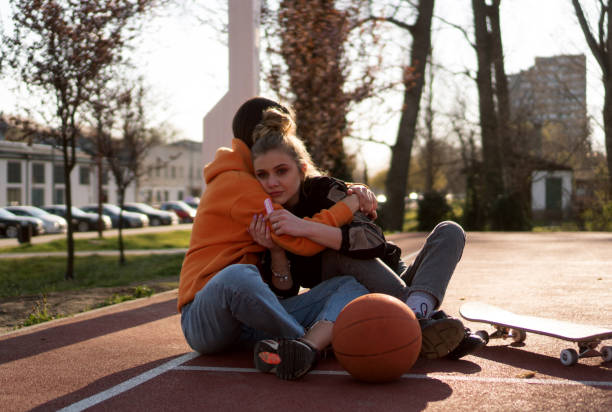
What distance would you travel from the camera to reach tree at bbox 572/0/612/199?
93.3ft

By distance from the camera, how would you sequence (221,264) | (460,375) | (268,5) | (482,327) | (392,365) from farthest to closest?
(268,5) < (482,327) < (221,264) < (460,375) < (392,365)

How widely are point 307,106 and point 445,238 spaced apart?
10.0 metres

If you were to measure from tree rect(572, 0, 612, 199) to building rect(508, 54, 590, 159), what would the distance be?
1406 millimetres

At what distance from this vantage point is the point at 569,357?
4.10 meters

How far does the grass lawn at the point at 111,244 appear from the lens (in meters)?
23.7

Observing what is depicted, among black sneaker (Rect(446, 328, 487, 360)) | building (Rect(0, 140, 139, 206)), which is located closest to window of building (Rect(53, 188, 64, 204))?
building (Rect(0, 140, 139, 206))

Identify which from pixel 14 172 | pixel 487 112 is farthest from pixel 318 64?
pixel 14 172

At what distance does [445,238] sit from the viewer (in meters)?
4.63

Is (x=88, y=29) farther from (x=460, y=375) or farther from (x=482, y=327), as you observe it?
(x=460, y=375)

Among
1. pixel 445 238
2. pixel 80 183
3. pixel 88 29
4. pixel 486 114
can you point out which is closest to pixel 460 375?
pixel 445 238

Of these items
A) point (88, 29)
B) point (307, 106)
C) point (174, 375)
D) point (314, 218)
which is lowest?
point (174, 375)

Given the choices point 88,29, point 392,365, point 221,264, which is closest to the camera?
point 392,365

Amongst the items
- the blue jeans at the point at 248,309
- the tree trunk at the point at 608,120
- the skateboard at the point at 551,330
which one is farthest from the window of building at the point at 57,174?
the skateboard at the point at 551,330

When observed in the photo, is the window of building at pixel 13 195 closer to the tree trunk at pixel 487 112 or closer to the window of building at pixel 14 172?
the window of building at pixel 14 172
